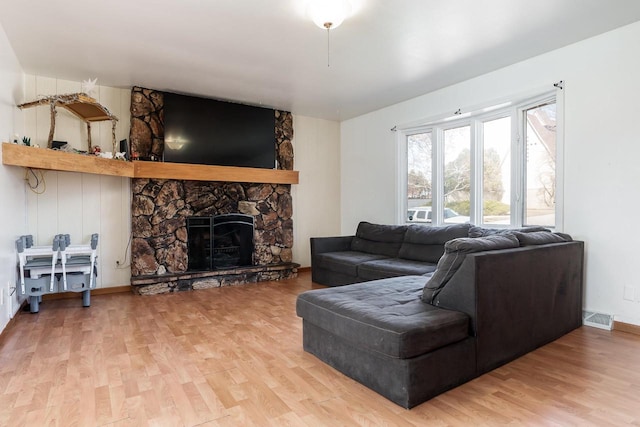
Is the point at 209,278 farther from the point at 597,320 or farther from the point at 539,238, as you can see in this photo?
the point at 597,320

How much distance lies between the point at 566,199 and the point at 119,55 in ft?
14.6

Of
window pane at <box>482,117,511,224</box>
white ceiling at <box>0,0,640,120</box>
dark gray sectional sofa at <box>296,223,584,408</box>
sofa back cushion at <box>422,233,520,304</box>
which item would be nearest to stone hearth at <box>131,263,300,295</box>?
white ceiling at <box>0,0,640,120</box>

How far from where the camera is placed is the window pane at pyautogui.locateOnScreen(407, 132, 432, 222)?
4977 millimetres

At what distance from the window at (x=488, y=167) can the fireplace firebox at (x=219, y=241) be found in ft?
7.73

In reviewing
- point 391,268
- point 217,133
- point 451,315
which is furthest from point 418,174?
point 451,315

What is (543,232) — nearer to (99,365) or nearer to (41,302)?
(99,365)

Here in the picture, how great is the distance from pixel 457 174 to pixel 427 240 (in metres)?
0.98

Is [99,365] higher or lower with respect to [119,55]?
lower

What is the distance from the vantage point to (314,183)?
241 inches

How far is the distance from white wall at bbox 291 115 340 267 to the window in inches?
57.6

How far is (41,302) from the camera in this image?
156 inches

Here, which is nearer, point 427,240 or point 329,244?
point 427,240

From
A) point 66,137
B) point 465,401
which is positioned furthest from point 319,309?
point 66,137

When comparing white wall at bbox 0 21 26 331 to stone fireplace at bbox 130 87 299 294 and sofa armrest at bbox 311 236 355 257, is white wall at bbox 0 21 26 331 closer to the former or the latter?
stone fireplace at bbox 130 87 299 294
